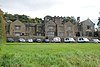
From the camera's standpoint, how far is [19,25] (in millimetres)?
94062

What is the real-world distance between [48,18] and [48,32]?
9.27 metres

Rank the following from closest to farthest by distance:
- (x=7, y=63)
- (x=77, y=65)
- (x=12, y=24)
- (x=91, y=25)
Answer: (x=7, y=63) < (x=77, y=65) < (x=12, y=24) < (x=91, y=25)

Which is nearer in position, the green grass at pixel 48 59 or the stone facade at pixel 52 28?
the green grass at pixel 48 59

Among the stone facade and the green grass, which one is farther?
the stone facade

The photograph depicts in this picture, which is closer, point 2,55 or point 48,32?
point 2,55

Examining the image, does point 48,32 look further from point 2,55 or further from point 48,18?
point 2,55

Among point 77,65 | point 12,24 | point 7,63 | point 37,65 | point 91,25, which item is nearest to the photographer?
point 7,63

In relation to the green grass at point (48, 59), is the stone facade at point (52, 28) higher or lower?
higher

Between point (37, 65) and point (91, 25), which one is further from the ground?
point (91, 25)

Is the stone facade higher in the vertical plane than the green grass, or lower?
higher

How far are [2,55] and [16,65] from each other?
156cm

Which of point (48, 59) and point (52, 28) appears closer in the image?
point (48, 59)

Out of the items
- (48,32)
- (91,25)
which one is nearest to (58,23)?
(48,32)

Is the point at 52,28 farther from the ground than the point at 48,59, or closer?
farther from the ground
